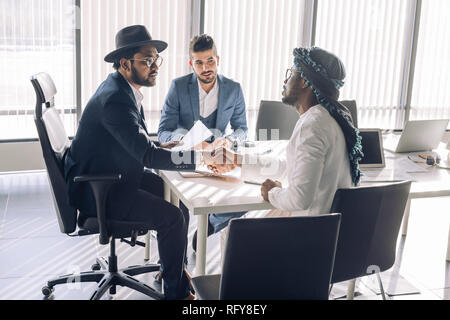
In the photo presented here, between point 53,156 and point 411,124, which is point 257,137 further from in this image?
point 53,156

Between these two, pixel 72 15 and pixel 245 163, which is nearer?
pixel 245 163

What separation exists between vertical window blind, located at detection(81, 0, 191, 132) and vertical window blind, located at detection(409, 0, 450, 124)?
299 centimetres

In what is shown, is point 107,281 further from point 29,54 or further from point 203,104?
point 29,54

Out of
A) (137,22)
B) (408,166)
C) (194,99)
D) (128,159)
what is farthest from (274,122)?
(137,22)

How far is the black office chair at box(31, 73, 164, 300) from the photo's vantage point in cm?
267

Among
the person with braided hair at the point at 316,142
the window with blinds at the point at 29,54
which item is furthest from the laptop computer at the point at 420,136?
the window with blinds at the point at 29,54

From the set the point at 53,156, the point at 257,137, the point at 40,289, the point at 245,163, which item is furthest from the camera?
the point at 257,137

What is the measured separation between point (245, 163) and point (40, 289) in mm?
1449

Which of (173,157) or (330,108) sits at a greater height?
(330,108)

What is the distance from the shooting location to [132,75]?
293 cm

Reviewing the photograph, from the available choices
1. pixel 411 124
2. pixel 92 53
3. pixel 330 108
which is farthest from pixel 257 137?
pixel 92 53

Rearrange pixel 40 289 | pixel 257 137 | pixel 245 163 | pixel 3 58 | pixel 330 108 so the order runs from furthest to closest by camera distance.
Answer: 1. pixel 3 58
2. pixel 257 137
3. pixel 40 289
4. pixel 245 163
5. pixel 330 108

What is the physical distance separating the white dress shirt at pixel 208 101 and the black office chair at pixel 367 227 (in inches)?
70.0
